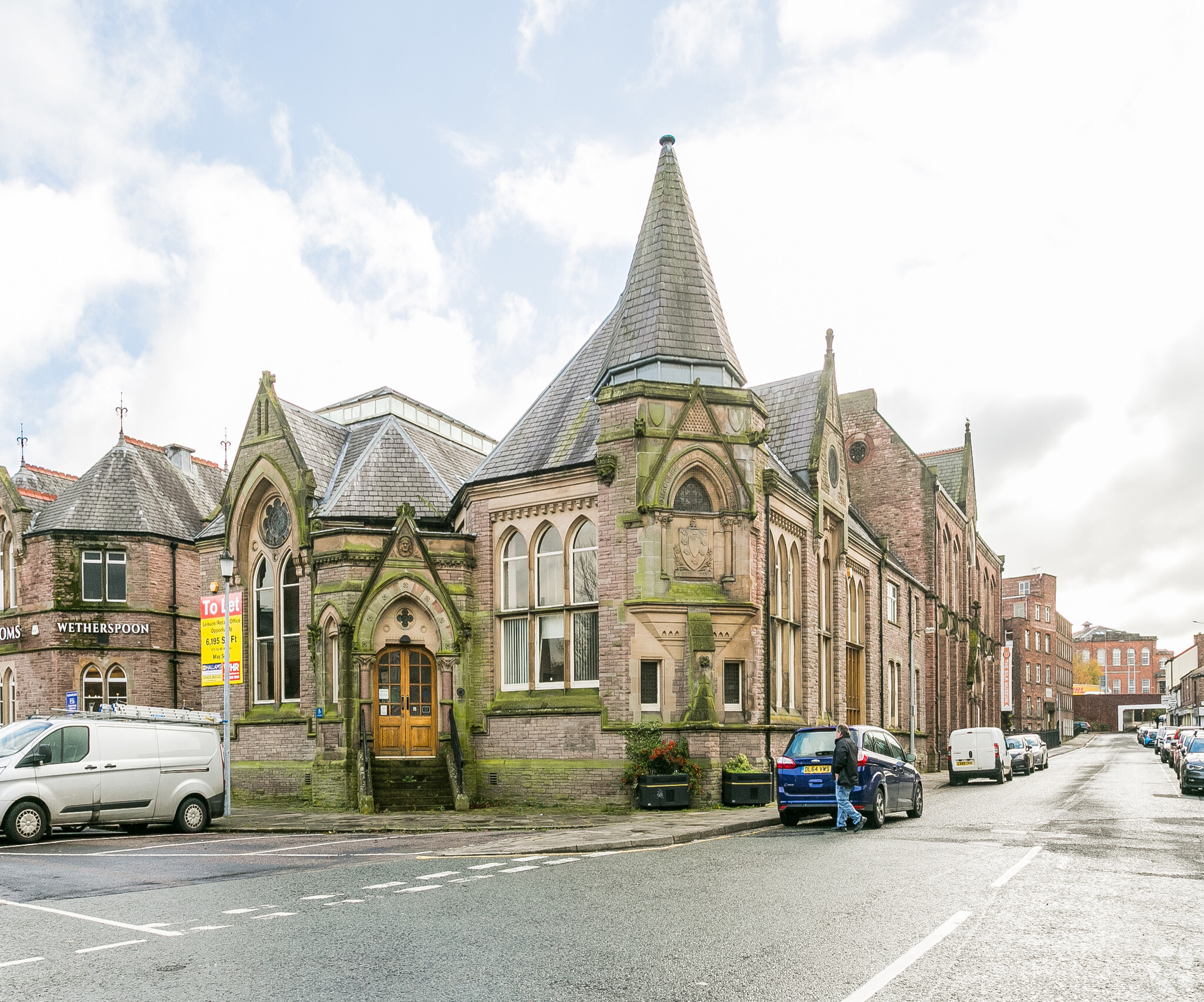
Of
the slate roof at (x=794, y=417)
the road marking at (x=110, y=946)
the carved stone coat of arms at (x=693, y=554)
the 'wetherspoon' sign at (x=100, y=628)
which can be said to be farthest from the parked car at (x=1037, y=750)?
the road marking at (x=110, y=946)

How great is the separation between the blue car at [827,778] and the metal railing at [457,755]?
279 inches

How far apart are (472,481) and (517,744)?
242 inches

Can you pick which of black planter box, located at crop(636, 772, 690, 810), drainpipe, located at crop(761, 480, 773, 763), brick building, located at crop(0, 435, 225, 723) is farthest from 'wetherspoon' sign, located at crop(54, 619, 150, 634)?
drainpipe, located at crop(761, 480, 773, 763)

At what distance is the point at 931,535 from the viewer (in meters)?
45.8

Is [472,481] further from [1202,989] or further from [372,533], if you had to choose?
[1202,989]

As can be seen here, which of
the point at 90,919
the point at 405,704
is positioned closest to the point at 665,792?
the point at 405,704

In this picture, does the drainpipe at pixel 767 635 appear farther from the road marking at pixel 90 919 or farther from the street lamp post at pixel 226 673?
the road marking at pixel 90 919

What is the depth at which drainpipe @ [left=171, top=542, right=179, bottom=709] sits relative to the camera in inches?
1384

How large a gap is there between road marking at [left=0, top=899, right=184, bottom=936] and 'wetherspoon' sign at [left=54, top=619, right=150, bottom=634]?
968 inches

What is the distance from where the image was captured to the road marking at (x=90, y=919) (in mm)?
9031

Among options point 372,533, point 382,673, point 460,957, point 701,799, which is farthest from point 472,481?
point 460,957

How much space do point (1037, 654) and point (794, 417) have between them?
245 ft

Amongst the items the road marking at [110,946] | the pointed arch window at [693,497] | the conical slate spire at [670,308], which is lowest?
the road marking at [110,946]

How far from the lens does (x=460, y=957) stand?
7.73 meters
